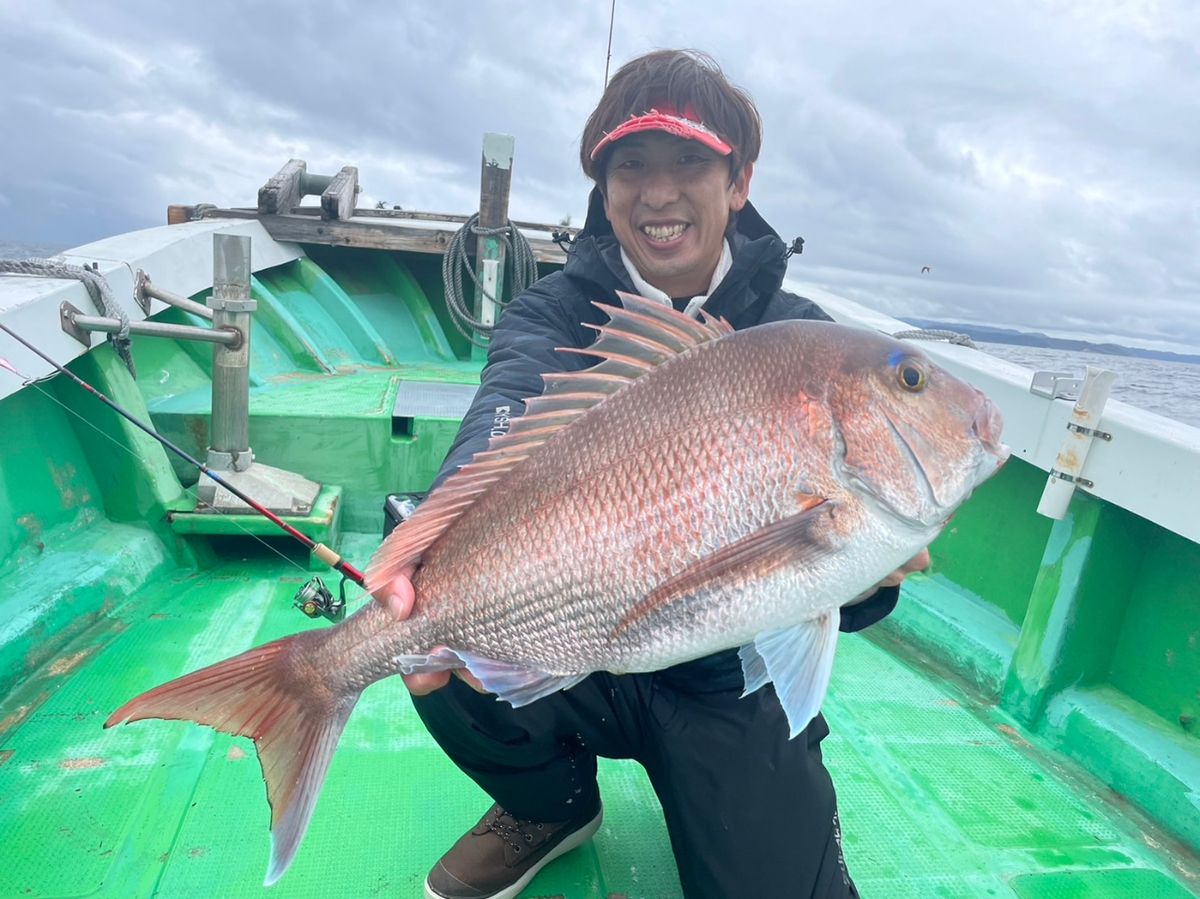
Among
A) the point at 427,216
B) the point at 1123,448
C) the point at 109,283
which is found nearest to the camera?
the point at 1123,448

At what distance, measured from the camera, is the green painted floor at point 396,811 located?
206 centimetres

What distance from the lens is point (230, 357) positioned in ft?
12.1

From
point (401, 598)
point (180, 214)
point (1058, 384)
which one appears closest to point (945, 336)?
point (1058, 384)

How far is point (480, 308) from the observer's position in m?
6.90

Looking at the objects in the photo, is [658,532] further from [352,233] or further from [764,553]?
[352,233]

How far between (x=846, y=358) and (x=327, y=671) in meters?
1.32

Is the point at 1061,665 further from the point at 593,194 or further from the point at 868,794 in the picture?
the point at 593,194

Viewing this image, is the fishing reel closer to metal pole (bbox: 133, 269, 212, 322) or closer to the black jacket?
the black jacket

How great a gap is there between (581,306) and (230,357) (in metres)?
2.08

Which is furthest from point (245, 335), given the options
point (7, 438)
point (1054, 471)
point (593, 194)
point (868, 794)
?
point (1054, 471)

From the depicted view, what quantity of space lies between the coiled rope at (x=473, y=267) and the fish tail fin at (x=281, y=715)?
5.04 m

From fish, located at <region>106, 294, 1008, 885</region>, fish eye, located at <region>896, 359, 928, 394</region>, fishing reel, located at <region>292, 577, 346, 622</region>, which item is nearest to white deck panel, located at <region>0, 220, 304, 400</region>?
fishing reel, located at <region>292, 577, 346, 622</region>

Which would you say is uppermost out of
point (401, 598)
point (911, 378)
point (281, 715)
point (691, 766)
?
point (911, 378)

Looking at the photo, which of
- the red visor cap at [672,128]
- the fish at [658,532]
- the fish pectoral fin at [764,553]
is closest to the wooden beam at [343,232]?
the red visor cap at [672,128]
